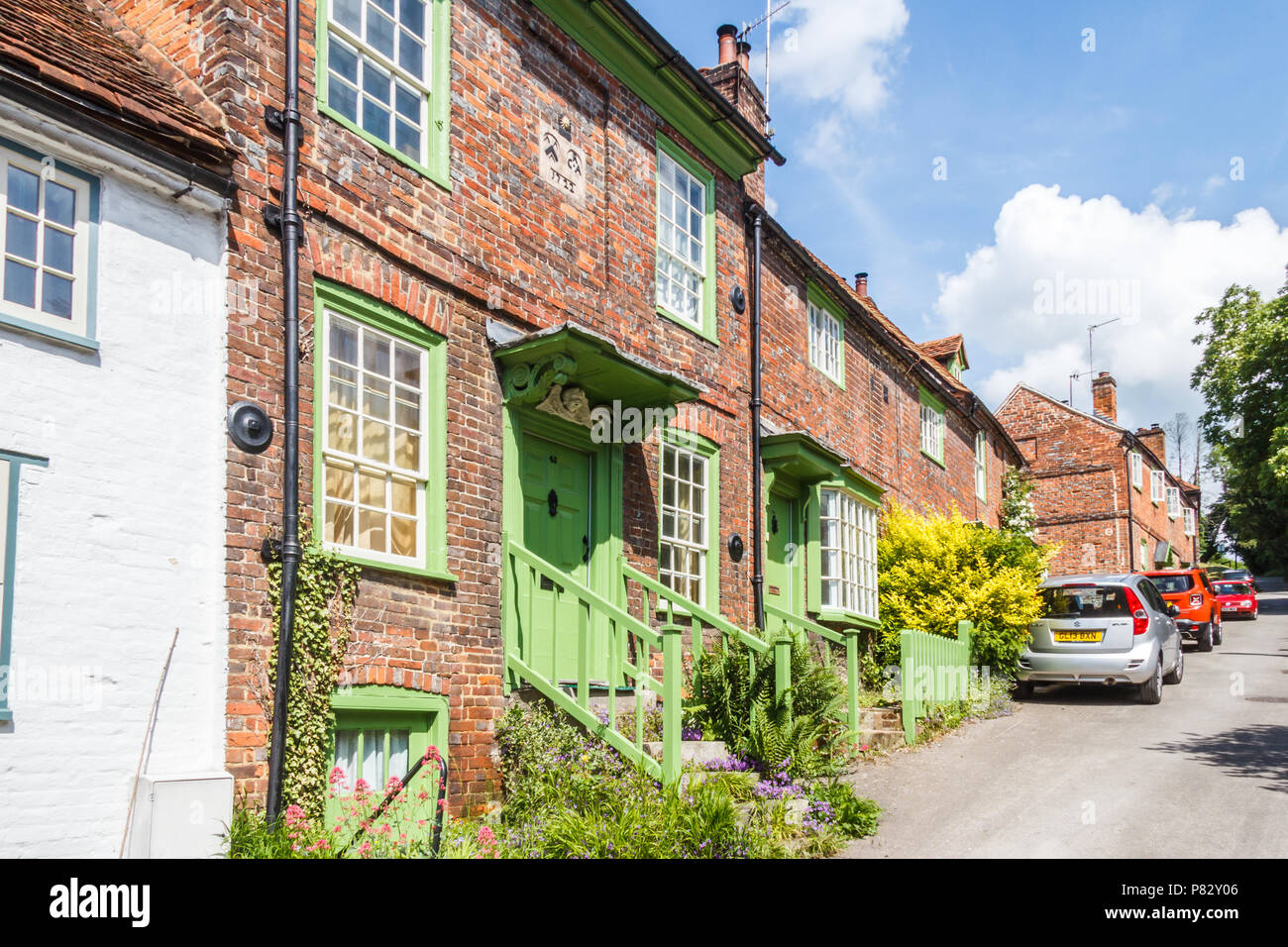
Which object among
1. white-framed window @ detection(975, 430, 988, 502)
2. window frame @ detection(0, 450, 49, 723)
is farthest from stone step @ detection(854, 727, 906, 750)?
white-framed window @ detection(975, 430, 988, 502)

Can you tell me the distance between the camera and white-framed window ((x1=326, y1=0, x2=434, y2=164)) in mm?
8062

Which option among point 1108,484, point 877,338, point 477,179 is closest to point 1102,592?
point 877,338

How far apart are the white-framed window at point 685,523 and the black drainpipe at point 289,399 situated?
493cm

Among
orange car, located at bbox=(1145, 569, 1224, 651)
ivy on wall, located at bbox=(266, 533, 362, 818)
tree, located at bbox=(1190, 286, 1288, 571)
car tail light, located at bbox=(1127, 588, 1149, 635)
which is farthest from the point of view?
tree, located at bbox=(1190, 286, 1288, 571)

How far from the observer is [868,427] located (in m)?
18.4

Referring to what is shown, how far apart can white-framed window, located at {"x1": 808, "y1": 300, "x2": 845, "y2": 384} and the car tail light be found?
5133 mm

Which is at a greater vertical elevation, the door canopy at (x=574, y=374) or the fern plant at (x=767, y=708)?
the door canopy at (x=574, y=374)

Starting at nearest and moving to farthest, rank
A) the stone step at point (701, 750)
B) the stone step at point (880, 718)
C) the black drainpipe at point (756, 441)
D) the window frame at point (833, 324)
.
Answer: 1. the stone step at point (701, 750)
2. the stone step at point (880, 718)
3. the black drainpipe at point (756, 441)
4. the window frame at point (833, 324)

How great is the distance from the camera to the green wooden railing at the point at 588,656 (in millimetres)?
8148

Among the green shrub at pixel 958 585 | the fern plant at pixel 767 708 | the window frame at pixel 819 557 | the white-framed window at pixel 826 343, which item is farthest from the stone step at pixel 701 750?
the white-framed window at pixel 826 343

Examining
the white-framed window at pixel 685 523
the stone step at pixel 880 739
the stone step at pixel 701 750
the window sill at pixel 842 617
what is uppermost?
the white-framed window at pixel 685 523

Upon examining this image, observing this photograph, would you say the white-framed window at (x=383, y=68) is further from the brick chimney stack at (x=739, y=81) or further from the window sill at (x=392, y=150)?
the brick chimney stack at (x=739, y=81)

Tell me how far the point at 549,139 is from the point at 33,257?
508 centimetres

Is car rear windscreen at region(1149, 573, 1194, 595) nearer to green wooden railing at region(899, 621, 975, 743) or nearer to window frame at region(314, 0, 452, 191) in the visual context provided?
green wooden railing at region(899, 621, 975, 743)
